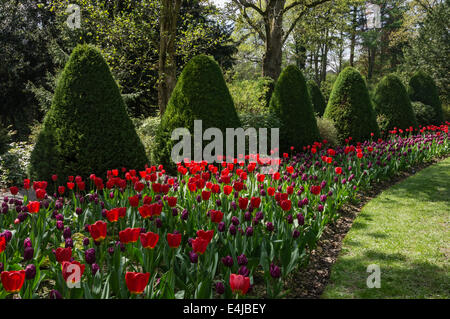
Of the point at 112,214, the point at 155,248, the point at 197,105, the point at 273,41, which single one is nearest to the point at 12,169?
the point at 197,105

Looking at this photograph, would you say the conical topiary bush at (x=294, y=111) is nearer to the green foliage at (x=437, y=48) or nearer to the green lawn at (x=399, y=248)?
the green lawn at (x=399, y=248)

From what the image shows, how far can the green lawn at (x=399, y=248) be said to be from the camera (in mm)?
3396

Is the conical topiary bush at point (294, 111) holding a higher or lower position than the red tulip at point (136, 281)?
higher

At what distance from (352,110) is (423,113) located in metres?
7.34

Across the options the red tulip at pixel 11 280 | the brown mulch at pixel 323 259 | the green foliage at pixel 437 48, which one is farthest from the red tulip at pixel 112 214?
the green foliage at pixel 437 48

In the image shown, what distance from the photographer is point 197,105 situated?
24.7 feet

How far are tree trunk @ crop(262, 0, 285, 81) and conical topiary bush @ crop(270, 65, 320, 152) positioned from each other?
4.38m

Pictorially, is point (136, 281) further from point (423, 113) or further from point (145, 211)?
point (423, 113)

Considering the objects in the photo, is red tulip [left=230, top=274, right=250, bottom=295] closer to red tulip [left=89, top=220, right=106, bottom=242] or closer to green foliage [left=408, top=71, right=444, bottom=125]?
red tulip [left=89, top=220, right=106, bottom=242]

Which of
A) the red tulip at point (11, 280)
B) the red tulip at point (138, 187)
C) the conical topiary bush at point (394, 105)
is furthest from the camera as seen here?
the conical topiary bush at point (394, 105)

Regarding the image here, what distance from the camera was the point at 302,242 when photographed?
3436mm

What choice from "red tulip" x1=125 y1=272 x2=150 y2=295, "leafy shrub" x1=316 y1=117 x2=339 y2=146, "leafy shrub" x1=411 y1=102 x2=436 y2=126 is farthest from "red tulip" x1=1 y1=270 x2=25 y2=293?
"leafy shrub" x1=411 y1=102 x2=436 y2=126

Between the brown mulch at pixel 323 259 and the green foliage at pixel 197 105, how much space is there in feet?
10.4

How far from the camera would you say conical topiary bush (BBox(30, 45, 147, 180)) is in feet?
18.6
